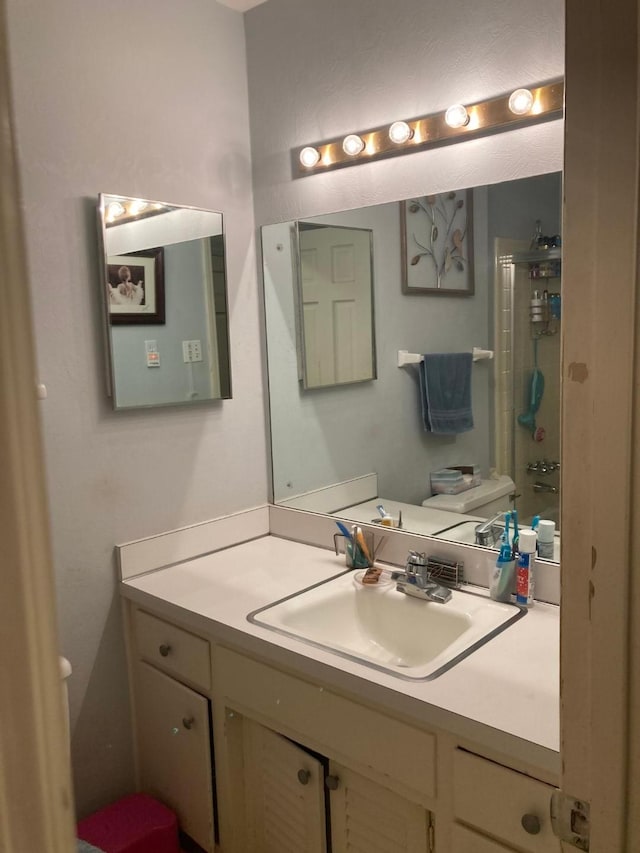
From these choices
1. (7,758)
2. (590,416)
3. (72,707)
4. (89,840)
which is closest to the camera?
(7,758)

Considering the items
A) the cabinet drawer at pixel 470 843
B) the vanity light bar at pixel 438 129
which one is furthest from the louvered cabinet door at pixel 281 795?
the vanity light bar at pixel 438 129

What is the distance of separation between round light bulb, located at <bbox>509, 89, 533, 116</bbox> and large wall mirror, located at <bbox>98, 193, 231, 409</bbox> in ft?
3.01

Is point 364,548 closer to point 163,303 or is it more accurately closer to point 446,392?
point 446,392

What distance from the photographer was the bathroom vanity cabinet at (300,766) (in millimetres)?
1240

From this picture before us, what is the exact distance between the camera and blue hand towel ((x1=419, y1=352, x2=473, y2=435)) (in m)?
1.87

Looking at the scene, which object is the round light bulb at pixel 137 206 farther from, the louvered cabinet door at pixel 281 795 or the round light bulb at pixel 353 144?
the louvered cabinet door at pixel 281 795

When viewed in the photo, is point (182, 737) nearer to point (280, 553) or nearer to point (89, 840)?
point (89, 840)

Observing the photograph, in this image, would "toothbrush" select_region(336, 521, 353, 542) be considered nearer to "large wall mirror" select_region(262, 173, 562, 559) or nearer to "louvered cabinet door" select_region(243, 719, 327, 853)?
"large wall mirror" select_region(262, 173, 562, 559)

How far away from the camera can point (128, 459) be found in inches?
77.8

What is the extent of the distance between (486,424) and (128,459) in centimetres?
98

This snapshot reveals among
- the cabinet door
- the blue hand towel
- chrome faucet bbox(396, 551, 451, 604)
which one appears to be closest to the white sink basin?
chrome faucet bbox(396, 551, 451, 604)

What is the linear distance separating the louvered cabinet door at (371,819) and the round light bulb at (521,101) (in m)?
1.50

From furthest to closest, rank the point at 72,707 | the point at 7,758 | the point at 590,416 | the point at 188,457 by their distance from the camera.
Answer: the point at 188,457 < the point at 72,707 < the point at 590,416 < the point at 7,758

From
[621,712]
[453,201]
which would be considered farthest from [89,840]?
[453,201]
